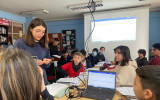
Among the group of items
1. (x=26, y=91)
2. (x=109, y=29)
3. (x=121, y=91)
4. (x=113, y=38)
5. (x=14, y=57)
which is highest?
(x=109, y=29)

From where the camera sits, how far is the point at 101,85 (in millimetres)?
1339

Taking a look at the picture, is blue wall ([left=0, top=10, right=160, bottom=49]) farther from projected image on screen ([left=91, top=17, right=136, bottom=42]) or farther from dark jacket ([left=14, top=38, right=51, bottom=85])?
dark jacket ([left=14, top=38, right=51, bottom=85])

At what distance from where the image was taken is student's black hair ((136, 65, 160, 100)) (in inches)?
28.4

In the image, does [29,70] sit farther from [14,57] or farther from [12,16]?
[12,16]

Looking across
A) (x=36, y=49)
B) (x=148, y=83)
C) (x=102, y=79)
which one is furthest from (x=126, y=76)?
(x=36, y=49)

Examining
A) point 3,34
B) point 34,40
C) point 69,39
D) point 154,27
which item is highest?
point 154,27

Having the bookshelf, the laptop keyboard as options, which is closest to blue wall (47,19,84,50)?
the bookshelf

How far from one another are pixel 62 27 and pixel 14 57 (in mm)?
6283

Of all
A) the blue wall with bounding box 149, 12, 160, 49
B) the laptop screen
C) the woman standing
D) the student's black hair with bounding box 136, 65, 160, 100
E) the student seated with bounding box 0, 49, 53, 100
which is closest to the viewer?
the student seated with bounding box 0, 49, 53, 100

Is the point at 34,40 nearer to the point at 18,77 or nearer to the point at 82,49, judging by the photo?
the point at 18,77

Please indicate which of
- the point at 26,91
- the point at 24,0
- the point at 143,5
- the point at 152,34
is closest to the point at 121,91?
the point at 26,91

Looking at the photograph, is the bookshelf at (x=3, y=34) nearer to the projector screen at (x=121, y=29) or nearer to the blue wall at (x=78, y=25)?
the blue wall at (x=78, y=25)

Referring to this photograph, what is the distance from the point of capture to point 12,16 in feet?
17.6

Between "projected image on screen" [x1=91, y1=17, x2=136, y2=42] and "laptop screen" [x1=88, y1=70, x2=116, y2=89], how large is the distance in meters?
3.69
